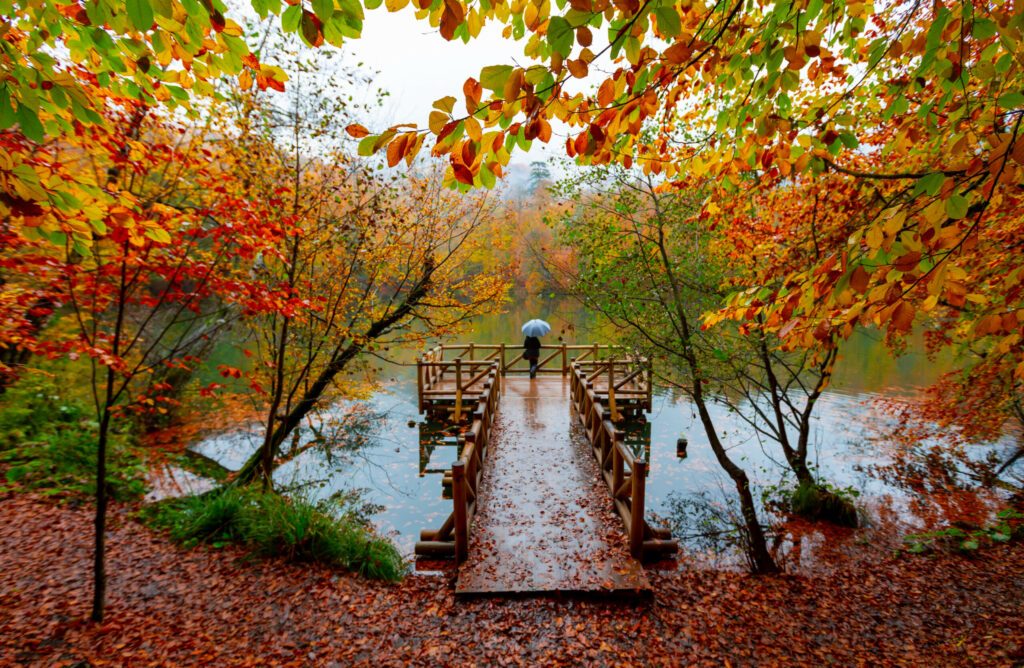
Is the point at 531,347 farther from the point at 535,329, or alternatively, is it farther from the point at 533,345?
the point at 535,329

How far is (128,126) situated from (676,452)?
11.4 metres

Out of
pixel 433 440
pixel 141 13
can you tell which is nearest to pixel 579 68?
pixel 141 13

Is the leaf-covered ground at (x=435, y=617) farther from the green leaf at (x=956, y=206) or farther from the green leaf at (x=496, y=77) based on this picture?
the green leaf at (x=496, y=77)

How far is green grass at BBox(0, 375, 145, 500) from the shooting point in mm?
6188

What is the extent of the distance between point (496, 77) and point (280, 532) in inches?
213

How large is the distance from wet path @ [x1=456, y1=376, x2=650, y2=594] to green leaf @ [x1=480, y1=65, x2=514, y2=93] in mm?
4517

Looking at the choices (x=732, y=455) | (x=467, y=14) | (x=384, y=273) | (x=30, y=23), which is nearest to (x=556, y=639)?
(x=467, y=14)

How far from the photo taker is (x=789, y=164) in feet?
9.04

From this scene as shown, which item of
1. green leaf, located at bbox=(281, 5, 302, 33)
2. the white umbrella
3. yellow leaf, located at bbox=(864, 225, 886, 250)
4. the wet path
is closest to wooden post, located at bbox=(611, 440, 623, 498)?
the wet path

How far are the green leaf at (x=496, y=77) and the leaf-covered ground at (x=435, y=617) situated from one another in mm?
4142

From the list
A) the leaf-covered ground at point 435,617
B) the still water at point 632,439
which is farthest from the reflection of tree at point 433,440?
the leaf-covered ground at point 435,617

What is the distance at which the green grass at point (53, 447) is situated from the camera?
6.19m

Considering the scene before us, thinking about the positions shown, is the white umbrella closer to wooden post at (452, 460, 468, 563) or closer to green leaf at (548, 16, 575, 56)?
wooden post at (452, 460, 468, 563)

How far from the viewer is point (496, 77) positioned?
1582 millimetres
